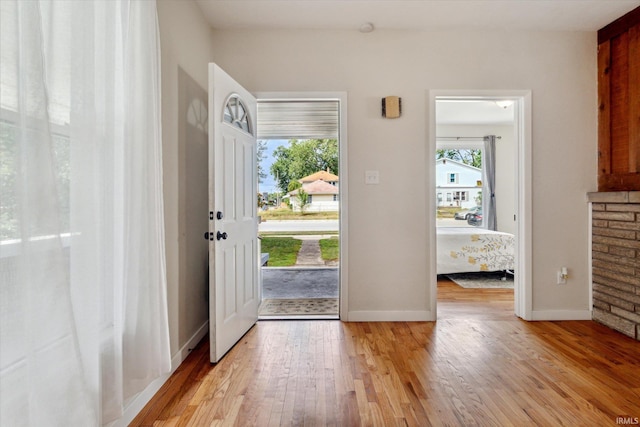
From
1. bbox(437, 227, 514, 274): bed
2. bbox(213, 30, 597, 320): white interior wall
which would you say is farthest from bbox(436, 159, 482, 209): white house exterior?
bbox(213, 30, 597, 320): white interior wall

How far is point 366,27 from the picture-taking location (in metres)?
3.09

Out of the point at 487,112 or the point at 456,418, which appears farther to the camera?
the point at 487,112

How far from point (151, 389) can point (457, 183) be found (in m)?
5.65

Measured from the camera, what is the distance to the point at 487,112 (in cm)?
545

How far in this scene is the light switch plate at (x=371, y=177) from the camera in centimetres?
319

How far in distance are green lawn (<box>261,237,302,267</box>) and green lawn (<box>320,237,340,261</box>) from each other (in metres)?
0.55

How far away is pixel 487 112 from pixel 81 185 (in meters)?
5.57

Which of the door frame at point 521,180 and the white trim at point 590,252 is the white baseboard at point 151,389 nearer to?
the door frame at point 521,180

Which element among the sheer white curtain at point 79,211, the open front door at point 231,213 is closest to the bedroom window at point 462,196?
the open front door at point 231,213

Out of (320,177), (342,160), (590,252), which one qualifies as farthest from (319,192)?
(590,252)

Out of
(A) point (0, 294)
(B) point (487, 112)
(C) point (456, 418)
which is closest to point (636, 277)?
(C) point (456, 418)

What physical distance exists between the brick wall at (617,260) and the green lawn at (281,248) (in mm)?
4903

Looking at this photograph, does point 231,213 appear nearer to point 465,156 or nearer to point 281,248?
point 465,156

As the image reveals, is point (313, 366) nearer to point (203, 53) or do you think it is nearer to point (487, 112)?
point (203, 53)
